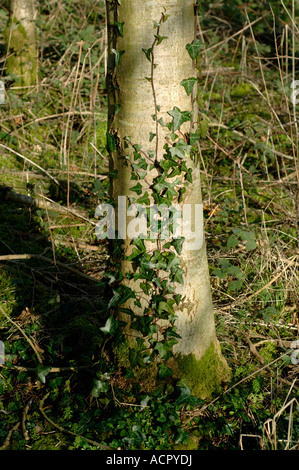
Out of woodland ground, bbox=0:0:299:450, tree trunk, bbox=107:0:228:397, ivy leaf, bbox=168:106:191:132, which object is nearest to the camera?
tree trunk, bbox=107:0:228:397

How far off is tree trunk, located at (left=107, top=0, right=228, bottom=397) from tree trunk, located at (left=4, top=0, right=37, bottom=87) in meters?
3.56

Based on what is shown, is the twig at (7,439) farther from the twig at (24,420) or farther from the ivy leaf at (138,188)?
the ivy leaf at (138,188)

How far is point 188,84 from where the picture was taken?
1.95 m

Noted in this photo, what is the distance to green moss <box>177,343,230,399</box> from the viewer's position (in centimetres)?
238

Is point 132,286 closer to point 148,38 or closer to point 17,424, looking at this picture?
point 17,424

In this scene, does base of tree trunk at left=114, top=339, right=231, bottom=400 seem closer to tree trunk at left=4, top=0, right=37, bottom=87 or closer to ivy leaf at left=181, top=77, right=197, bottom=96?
ivy leaf at left=181, top=77, right=197, bottom=96

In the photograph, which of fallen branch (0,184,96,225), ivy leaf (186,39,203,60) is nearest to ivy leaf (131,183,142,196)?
ivy leaf (186,39,203,60)

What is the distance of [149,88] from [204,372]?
1.48 meters

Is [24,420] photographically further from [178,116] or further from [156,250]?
[178,116]

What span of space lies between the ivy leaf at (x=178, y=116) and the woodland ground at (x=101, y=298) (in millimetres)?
261

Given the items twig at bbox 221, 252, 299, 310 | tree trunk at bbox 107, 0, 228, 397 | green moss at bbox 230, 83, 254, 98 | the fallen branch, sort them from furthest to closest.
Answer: green moss at bbox 230, 83, 254, 98, the fallen branch, twig at bbox 221, 252, 299, 310, tree trunk at bbox 107, 0, 228, 397

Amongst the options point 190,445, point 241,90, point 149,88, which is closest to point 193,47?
point 149,88

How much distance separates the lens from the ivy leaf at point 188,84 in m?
1.94

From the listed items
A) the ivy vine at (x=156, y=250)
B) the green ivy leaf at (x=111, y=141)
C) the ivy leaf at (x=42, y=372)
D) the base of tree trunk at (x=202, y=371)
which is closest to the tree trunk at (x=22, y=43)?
the green ivy leaf at (x=111, y=141)
